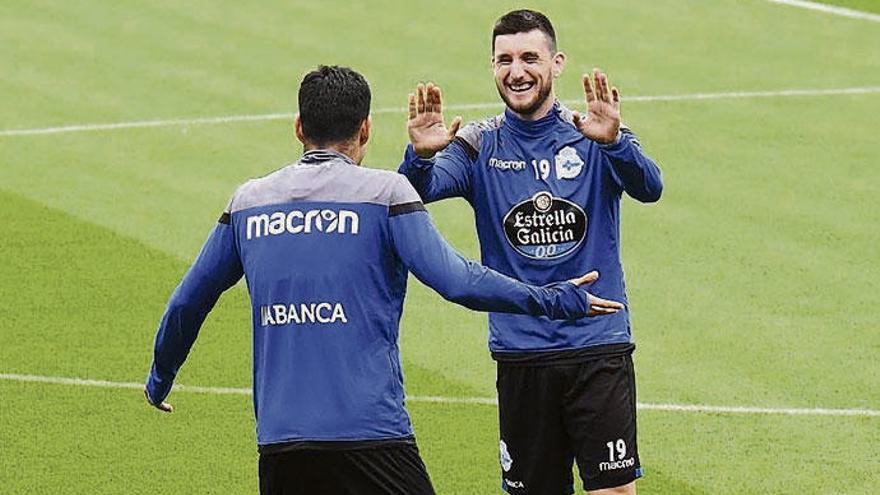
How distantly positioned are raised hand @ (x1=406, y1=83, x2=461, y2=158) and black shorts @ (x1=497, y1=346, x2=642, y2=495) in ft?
3.40

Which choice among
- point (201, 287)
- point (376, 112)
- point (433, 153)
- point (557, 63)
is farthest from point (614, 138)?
point (376, 112)

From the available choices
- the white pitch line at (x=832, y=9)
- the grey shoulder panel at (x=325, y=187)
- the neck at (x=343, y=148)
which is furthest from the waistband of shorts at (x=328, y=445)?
the white pitch line at (x=832, y=9)

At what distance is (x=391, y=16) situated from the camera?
893 inches

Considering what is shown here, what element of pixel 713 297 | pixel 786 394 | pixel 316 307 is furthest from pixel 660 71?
pixel 316 307

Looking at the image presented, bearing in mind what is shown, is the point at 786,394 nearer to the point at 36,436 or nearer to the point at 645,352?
the point at 645,352

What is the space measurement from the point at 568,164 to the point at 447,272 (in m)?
1.93

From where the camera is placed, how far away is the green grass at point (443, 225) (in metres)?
11.5

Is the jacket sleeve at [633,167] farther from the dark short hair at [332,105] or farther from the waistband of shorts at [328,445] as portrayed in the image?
the waistband of shorts at [328,445]

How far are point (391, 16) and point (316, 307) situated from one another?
1585 centimetres

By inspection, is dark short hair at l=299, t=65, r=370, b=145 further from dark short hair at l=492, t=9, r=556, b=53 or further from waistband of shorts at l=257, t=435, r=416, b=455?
dark short hair at l=492, t=9, r=556, b=53

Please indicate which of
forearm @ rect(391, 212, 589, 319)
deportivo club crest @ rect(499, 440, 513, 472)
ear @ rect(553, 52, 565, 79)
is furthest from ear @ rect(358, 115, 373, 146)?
deportivo club crest @ rect(499, 440, 513, 472)

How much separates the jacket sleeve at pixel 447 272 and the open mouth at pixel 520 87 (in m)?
1.80

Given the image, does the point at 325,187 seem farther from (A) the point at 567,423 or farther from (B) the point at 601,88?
(A) the point at 567,423

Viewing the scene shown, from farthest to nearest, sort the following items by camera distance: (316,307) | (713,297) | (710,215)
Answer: (710,215), (713,297), (316,307)
